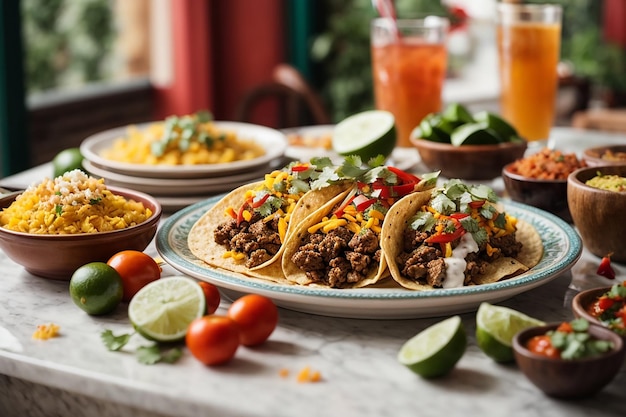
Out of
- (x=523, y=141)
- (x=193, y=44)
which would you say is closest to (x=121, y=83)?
(x=193, y=44)

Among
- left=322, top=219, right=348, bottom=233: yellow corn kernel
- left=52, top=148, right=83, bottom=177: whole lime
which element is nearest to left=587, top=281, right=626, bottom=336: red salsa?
left=322, top=219, right=348, bottom=233: yellow corn kernel

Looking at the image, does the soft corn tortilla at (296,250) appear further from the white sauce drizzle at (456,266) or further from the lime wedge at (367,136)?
the lime wedge at (367,136)

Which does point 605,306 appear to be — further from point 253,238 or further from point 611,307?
point 253,238

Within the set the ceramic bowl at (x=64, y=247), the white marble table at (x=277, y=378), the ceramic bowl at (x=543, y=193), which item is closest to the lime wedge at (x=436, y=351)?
the white marble table at (x=277, y=378)

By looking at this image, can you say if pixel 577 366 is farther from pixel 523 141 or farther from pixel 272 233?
pixel 523 141

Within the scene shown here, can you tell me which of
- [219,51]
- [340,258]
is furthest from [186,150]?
[219,51]

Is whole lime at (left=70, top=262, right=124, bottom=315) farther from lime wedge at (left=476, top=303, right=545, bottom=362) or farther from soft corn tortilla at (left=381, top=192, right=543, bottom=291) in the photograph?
lime wedge at (left=476, top=303, right=545, bottom=362)

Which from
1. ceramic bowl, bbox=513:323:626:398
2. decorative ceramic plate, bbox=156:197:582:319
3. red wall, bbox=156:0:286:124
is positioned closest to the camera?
ceramic bowl, bbox=513:323:626:398
